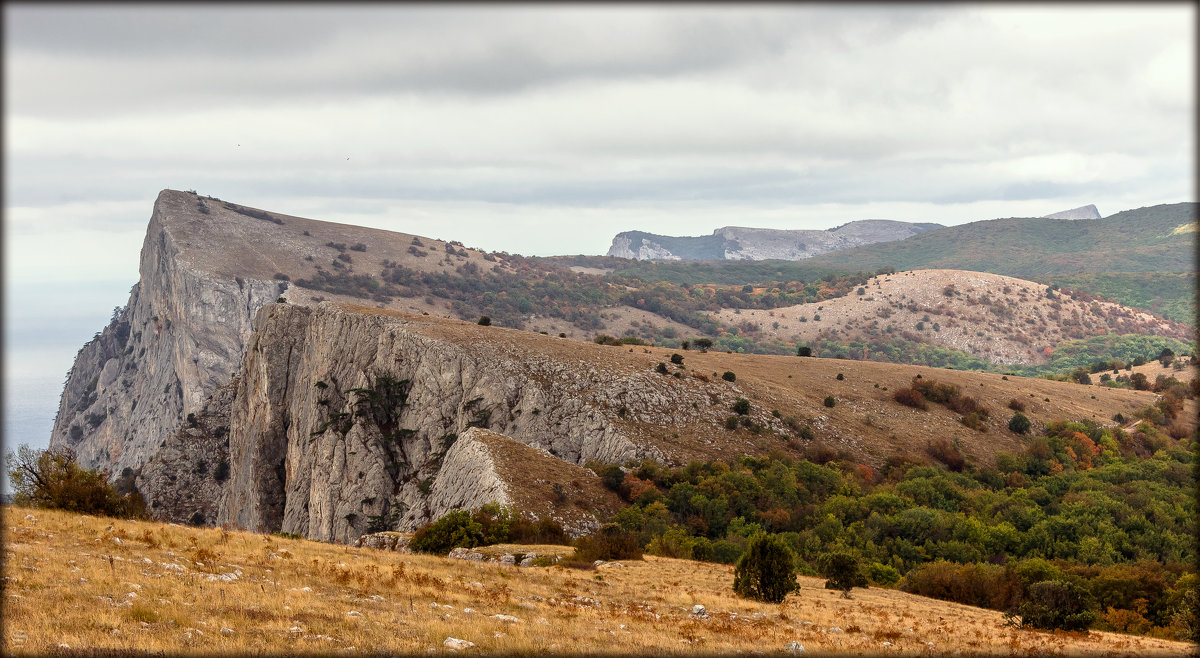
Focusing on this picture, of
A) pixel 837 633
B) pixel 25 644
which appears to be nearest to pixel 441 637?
pixel 25 644

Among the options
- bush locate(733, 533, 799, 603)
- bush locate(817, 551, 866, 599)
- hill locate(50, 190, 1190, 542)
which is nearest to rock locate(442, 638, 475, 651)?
bush locate(733, 533, 799, 603)

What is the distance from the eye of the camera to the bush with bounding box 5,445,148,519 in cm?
2723

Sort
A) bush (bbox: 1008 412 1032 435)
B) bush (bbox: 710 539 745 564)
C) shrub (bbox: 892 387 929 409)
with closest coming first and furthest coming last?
bush (bbox: 710 539 745 564)
bush (bbox: 1008 412 1032 435)
shrub (bbox: 892 387 929 409)

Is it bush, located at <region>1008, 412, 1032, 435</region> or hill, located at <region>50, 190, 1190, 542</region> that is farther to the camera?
bush, located at <region>1008, 412, 1032, 435</region>

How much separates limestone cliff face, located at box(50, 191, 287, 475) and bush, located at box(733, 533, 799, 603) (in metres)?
108

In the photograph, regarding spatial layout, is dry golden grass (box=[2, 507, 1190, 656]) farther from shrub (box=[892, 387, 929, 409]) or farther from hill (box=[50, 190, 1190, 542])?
shrub (box=[892, 387, 929, 409])

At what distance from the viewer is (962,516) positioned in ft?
146

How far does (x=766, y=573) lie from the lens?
24375mm

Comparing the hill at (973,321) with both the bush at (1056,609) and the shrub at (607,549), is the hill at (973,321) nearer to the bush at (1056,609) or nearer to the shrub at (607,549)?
the shrub at (607,549)

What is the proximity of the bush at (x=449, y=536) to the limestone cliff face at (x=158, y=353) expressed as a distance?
9428cm

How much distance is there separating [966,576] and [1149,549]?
729 inches

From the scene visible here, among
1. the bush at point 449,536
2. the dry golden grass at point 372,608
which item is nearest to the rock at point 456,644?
the dry golden grass at point 372,608

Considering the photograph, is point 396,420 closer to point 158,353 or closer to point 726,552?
point 726,552

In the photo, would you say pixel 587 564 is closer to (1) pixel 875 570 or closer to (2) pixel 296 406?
(1) pixel 875 570
